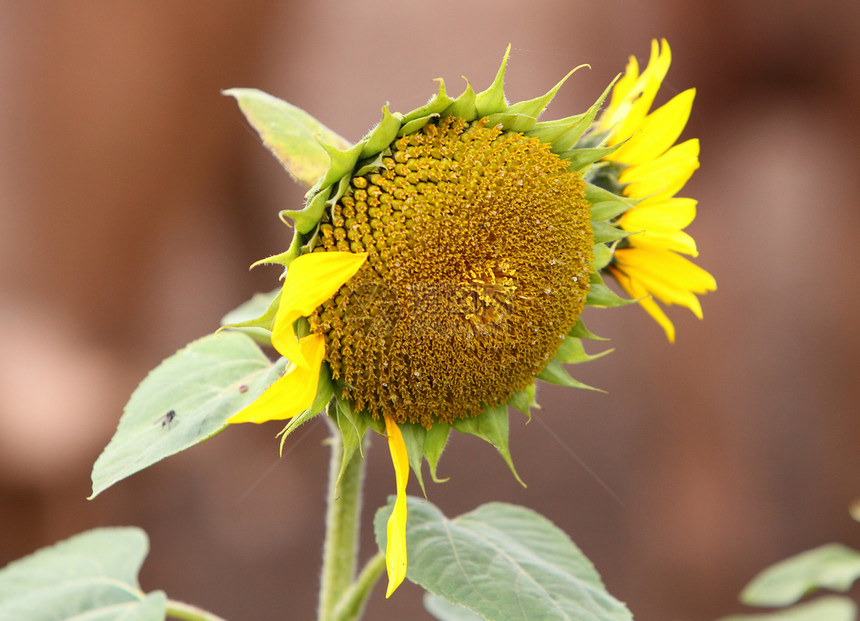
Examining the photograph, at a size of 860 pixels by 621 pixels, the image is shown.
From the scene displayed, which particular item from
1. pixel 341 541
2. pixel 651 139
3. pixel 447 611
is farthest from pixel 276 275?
pixel 651 139

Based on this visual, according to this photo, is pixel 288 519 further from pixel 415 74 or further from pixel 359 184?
pixel 359 184

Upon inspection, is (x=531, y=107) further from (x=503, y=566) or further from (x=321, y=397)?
(x=503, y=566)

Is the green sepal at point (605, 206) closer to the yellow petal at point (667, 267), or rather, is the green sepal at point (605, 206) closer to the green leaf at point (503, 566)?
the yellow petal at point (667, 267)

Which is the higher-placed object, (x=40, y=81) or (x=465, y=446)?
(x=40, y=81)

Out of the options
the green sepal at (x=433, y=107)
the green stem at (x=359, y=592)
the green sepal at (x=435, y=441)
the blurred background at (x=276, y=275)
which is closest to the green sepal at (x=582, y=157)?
the green sepal at (x=433, y=107)

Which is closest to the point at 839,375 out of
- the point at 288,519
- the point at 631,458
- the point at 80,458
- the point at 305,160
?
the point at 631,458
